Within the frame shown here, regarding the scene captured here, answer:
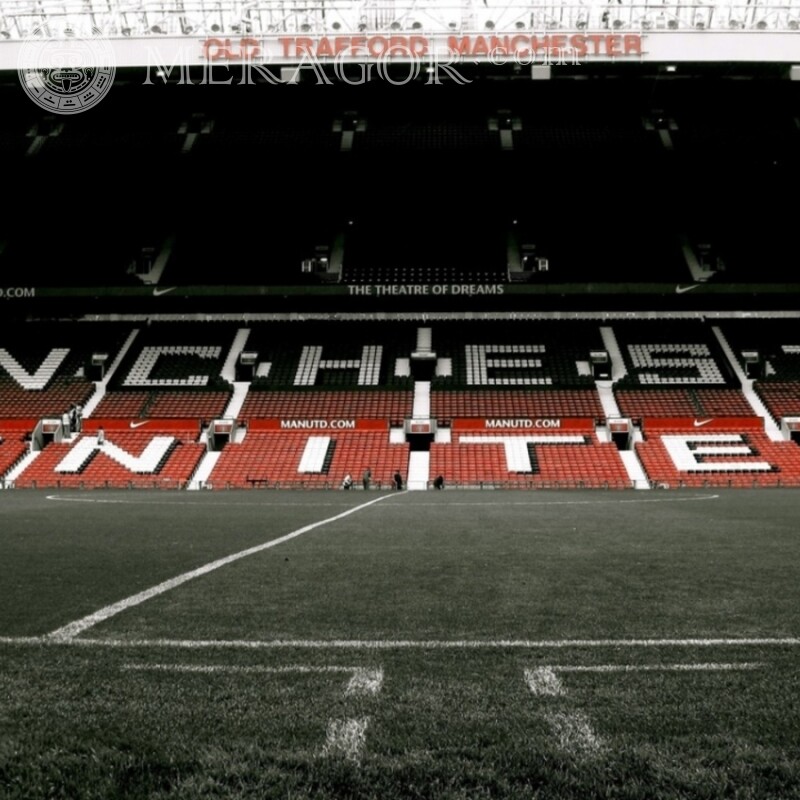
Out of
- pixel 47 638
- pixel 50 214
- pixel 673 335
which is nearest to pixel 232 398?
pixel 50 214

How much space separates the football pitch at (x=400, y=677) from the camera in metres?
2.45

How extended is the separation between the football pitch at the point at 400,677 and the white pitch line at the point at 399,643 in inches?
0.9

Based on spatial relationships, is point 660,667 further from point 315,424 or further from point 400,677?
point 315,424

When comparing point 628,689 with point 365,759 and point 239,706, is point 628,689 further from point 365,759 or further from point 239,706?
point 239,706

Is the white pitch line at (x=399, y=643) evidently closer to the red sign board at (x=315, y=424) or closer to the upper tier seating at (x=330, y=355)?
the red sign board at (x=315, y=424)

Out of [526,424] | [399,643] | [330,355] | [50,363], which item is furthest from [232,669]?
[50,363]

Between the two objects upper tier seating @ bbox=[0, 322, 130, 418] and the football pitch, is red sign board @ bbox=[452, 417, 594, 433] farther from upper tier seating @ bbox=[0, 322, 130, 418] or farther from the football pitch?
the football pitch

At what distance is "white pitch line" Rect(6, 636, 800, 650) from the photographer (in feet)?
13.6

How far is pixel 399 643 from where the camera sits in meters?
4.20

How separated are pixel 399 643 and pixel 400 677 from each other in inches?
26.3

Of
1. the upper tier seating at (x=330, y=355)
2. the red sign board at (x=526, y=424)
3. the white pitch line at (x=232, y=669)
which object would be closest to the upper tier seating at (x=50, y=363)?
the upper tier seating at (x=330, y=355)

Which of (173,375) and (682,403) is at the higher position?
(173,375)

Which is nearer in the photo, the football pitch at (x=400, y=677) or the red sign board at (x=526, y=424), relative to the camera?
the football pitch at (x=400, y=677)

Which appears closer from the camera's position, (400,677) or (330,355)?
(400,677)
